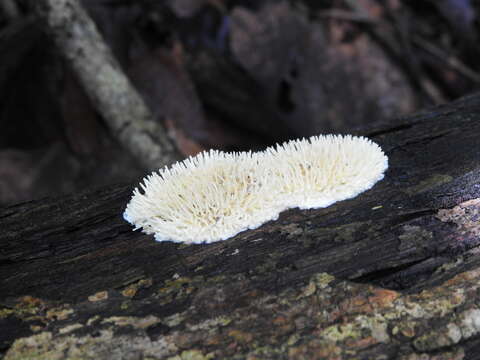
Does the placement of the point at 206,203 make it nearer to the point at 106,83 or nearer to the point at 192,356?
the point at 192,356

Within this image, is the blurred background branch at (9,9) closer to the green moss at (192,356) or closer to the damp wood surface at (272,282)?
the damp wood surface at (272,282)

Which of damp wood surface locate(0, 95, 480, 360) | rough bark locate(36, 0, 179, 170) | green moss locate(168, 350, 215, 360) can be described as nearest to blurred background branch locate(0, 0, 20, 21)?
rough bark locate(36, 0, 179, 170)

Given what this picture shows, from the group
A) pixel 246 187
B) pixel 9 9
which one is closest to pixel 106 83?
pixel 9 9

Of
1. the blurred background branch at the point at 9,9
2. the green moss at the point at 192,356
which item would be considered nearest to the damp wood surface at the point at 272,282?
the green moss at the point at 192,356

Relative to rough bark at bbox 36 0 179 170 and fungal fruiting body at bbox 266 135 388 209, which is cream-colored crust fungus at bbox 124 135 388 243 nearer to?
fungal fruiting body at bbox 266 135 388 209

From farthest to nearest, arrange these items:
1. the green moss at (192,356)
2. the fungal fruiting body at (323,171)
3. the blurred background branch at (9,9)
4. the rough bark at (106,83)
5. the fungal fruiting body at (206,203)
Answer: the blurred background branch at (9,9)
the rough bark at (106,83)
the fungal fruiting body at (323,171)
the fungal fruiting body at (206,203)
the green moss at (192,356)
